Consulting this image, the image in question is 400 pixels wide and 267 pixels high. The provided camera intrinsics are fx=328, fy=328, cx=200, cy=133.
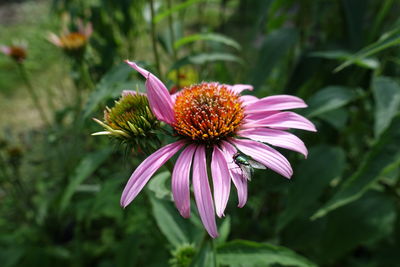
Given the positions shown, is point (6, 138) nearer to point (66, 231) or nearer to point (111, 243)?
point (66, 231)

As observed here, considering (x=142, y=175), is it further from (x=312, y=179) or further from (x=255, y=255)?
(x=312, y=179)

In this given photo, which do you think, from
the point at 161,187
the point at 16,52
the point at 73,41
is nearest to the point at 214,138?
the point at 161,187

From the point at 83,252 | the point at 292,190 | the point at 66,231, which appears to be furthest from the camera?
the point at 66,231

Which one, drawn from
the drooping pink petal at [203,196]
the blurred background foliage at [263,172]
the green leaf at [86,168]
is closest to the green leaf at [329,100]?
the blurred background foliage at [263,172]

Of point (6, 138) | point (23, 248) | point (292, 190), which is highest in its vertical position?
point (6, 138)

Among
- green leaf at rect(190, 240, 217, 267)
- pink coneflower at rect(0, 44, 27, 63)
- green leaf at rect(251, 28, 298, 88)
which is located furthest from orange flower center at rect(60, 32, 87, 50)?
green leaf at rect(190, 240, 217, 267)

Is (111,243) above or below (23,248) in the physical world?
below

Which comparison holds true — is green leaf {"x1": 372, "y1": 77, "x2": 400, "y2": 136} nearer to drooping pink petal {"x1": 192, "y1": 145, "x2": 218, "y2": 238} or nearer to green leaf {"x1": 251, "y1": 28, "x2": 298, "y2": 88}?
green leaf {"x1": 251, "y1": 28, "x2": 298, "y2": 88}

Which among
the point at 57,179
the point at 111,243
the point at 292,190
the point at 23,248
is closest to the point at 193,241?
the point at 292,190
